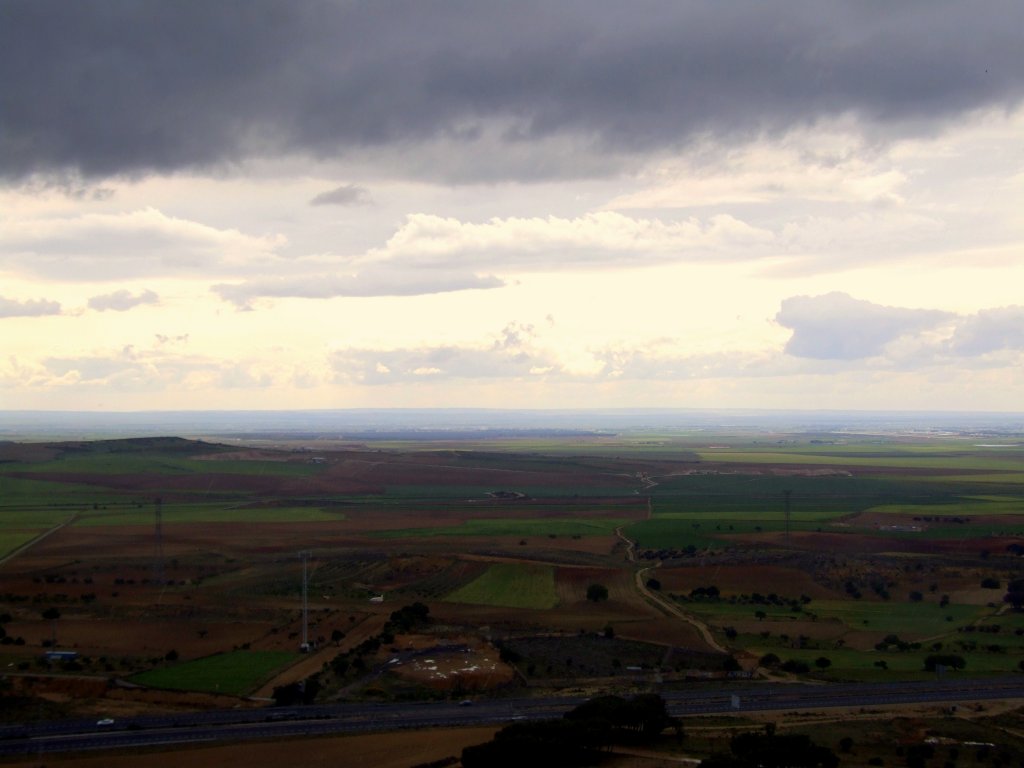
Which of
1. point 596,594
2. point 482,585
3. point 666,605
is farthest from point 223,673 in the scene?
point 666,605

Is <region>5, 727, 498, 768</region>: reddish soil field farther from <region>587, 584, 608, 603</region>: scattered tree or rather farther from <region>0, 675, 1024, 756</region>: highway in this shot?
<region>587, 584, 608, 603</region>: scattered tree

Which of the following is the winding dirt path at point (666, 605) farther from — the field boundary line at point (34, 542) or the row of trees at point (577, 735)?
the field boundary line at point (34, 542)

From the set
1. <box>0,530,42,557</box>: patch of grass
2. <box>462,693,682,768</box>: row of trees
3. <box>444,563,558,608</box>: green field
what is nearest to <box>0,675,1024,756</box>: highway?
<box>462,693,682,768</box>: row of trees

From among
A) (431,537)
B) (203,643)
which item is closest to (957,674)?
(203,643)

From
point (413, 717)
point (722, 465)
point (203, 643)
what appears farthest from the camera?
point (722, 465)

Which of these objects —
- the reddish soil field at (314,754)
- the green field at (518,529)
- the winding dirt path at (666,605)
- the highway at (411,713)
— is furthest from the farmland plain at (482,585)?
the reddish soil field at (314,754)

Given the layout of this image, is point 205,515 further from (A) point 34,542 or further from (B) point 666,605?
(B) point 666,605

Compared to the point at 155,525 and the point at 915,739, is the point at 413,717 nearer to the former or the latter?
the point at 915,739

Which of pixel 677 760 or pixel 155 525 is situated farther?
pixel 155 525
